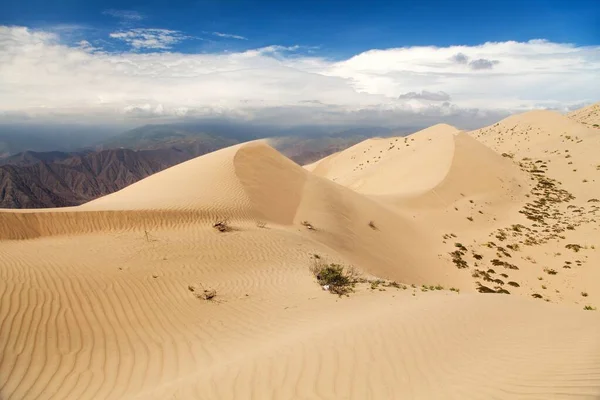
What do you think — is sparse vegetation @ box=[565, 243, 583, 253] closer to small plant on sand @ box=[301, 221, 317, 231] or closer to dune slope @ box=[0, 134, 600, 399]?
dune slope @ box=[0, 134, 600, 399]

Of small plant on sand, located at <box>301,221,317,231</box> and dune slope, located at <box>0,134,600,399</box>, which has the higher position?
dune slope, located at <box>0,134,600,399</box>

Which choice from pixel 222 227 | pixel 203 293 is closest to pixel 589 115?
pixel 222 227

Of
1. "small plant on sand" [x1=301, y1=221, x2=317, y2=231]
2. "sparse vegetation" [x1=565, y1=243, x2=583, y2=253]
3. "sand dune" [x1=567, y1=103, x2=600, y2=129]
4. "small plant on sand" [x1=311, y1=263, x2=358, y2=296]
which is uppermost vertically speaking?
"sand dune" [x1=567, y1=103, x2=600, y2=129]

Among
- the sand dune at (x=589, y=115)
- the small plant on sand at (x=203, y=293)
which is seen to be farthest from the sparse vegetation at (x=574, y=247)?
the sand dune at (x=589, y=115)

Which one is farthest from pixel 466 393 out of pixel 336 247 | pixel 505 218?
pixel 505 218

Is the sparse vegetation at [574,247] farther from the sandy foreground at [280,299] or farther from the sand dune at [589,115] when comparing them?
the sand dune at [589,115]

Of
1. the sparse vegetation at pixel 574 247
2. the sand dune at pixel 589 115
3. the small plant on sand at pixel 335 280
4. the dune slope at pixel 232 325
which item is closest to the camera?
the dune slope at pixel 232 325

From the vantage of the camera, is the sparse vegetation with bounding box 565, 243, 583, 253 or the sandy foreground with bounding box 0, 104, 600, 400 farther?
the sparse vegetation with bounding box 565, 243, 583, 253

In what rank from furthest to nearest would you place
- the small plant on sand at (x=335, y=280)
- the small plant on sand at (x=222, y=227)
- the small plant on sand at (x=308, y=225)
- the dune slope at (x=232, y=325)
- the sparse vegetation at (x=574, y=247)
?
the sparse vegetation at (x=574, y=247)
the small plant on sand at (x=308, y=225)
the small plant on sand at (x=222, y=227)
the small plant on sand at (x=335, y=280)
the dune slope at (x=232, y=325)

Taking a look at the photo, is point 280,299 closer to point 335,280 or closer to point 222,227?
point 335,280

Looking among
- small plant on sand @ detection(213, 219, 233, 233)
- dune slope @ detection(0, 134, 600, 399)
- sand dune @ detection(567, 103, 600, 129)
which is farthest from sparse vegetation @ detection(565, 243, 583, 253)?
sand dune @ detection(567, 103, 600, 129)
